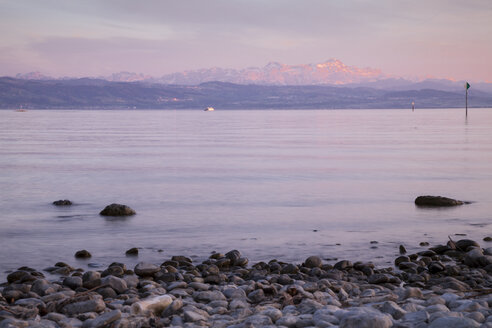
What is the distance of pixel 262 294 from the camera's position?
29.1ft

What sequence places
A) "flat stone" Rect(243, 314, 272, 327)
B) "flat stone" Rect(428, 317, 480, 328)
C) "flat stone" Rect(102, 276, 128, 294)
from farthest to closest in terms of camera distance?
"flat stone" Rect(102, 276, 128, 294)
"flat stone" Rect(243, 314, 272, 327)
"flat stone" Rect(428, 317, 480, 328)

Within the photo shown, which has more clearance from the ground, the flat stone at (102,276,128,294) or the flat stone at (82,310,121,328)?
the flat stone at (82,310,121,328)

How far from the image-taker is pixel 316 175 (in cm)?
2470

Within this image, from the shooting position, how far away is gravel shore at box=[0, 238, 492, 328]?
7.08 m

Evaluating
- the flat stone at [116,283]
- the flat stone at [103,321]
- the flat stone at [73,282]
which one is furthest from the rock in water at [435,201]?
the flat stone at [103,321]

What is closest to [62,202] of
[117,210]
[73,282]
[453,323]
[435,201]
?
[117,210]

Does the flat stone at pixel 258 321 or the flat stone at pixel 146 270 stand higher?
the flat stone at pixel 258 321

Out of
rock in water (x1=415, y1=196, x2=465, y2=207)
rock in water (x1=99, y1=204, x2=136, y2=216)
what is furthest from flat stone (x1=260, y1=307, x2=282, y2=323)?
rock in water (x1=415, y1=196, x2=465, y2=207)

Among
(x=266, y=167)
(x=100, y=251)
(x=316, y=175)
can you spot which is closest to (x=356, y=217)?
(x=100, y=251)

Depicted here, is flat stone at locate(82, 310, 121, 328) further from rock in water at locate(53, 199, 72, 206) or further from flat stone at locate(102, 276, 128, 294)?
rock in water at locate(53, 199, 72, 206)

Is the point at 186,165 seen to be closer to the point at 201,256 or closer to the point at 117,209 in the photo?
the point at 117,209

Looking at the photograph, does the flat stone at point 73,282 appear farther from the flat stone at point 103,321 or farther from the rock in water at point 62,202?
the rock in water at point 62,202

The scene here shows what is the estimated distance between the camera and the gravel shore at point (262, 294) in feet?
23.2

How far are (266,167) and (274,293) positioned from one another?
735 inches
